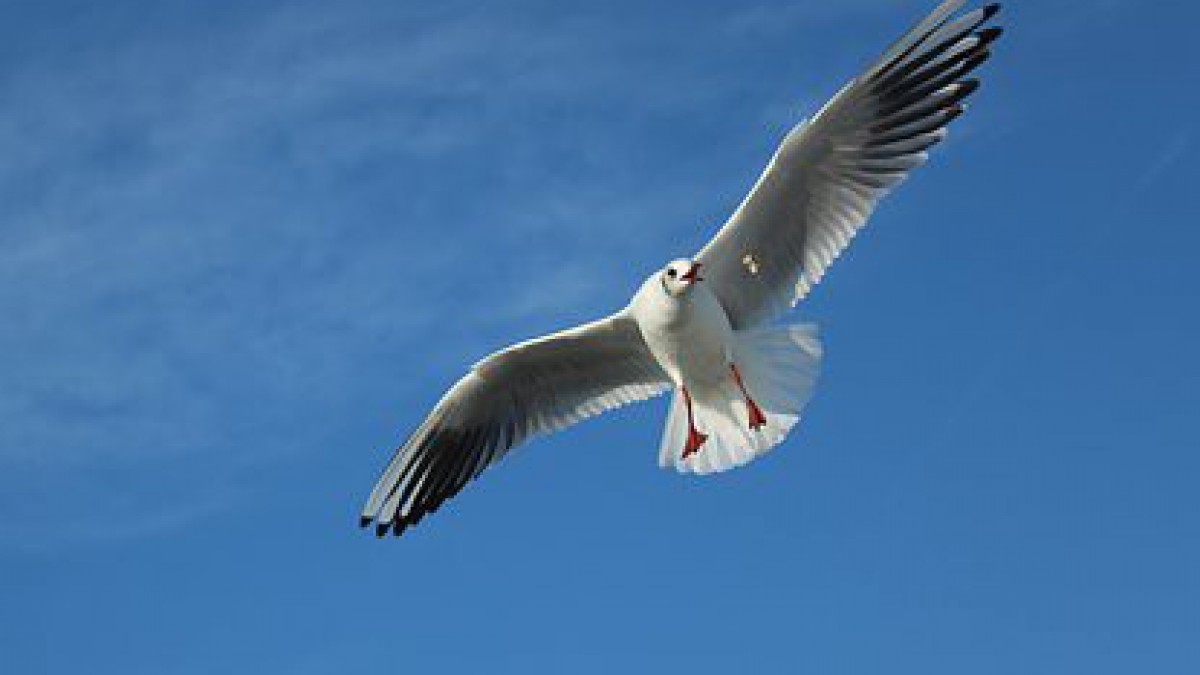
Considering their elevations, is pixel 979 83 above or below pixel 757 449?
above

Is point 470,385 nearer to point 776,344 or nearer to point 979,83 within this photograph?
point 776,344

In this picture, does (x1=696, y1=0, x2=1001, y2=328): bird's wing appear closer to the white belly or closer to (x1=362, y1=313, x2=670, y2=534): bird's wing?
the white belly

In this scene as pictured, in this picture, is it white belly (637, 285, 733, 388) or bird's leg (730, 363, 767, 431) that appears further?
bird's leg (730, 363, 767, 431)

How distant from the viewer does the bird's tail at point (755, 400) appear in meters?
13.4

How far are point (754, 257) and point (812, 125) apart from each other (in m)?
Answer: 1.00

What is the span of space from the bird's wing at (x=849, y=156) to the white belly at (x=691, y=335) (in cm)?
40

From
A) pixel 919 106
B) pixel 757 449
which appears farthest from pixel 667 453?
pixel 919 106

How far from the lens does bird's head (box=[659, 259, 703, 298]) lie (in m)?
12.9

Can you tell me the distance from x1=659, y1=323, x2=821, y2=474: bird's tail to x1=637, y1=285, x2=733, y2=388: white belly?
0.65 ft

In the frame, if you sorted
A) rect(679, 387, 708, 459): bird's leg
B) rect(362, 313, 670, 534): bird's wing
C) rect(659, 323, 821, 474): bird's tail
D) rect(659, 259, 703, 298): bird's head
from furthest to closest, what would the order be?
1. rect(362, 313, 670, 534): bird's wing
2. rect(679, 387, 708, 459): bird's leg
3. rect(659, 323, 821, 474): bird's tail
4. rect(659, 259, 703, 298): bird's head

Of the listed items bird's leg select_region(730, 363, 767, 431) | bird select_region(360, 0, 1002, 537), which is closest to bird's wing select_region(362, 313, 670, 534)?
bird select_region(360, 0, 1002, 537)

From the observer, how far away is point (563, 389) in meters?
14.3

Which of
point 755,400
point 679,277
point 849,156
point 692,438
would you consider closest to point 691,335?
point 679,277

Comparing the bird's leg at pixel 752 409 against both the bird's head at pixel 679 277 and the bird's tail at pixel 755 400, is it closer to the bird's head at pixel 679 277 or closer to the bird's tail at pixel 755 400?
the bird's tail at pixel 755 400
